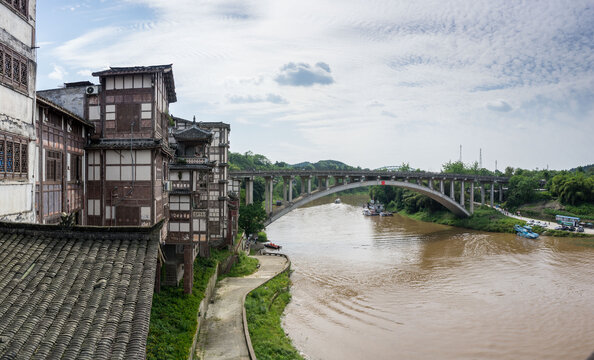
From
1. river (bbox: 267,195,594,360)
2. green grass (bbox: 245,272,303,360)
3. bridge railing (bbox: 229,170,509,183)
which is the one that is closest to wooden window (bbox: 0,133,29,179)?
green grass (bbox: 245,272,303,360)

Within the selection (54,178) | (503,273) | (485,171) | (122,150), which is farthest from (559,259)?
(485,171)

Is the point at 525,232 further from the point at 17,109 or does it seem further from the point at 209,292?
the point at 17,109

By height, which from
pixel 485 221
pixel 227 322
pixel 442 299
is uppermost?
pixel 485 221

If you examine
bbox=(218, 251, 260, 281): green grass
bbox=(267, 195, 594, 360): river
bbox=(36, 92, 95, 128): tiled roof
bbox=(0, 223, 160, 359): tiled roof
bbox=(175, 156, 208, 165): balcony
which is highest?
bbox=(36, 92, 95, 128): tiled roof

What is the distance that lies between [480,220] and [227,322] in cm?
4893

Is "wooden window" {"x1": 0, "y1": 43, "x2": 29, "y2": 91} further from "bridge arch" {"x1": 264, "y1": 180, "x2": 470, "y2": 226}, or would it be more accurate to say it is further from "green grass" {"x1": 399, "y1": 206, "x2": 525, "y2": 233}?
"green grass" {"x1": 399, "y1": 206, "x2": 525, "y2": 233}

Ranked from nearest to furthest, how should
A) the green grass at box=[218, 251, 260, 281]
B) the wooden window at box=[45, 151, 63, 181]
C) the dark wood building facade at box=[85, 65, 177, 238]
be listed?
the wooden window at box=[45, 151, 63, 181] < the dark wood building facade at box=[85, 65, 177, 238] < the green grass at box=[218, 251, 260, 281]

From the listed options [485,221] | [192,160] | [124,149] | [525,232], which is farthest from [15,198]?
[485,221]

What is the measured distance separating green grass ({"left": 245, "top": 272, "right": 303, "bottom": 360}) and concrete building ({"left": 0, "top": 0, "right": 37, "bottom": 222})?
10.4m

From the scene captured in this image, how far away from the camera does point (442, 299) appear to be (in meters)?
24.1

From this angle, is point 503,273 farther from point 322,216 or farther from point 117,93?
point 322,216

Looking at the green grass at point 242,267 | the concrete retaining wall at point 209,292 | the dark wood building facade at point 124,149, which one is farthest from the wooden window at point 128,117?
the green grass at point 242,267

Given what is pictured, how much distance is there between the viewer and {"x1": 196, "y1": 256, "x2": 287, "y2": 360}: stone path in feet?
48.6

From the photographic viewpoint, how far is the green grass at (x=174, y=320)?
12.5 meters
